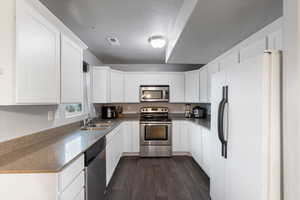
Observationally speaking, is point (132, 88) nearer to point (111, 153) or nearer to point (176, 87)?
point (176, 87)

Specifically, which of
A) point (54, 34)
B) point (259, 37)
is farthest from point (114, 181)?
point (259, 37)

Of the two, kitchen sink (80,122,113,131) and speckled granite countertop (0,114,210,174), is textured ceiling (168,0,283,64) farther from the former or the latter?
kitchen sink (80,122,113,131)

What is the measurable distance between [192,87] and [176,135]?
1.30 metres

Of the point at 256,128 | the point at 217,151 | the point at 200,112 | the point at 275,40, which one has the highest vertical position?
the point at 275,40

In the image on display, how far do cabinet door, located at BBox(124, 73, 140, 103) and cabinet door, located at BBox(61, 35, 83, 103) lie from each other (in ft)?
7.46

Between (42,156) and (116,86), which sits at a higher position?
(116,86)

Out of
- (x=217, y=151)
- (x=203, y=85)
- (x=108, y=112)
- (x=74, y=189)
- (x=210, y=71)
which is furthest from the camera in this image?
(x=108, y=112)

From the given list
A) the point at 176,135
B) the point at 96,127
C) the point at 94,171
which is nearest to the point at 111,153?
the point at 96,127

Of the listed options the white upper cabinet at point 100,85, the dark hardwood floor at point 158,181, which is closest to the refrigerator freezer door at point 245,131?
the dark hardwood floor at point 158,181

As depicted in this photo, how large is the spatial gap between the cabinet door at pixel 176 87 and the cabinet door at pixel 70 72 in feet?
9.05

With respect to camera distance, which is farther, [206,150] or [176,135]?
[176,135]

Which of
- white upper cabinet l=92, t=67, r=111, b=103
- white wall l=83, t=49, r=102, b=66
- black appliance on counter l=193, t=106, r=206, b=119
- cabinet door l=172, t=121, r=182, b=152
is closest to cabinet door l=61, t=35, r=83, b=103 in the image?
white wall l=83, t=49, r=102, b=66

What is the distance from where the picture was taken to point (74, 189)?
1421 mm

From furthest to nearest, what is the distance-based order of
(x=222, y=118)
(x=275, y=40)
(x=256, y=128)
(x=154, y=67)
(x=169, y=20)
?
(x=154, y=67) < (x=169, y=20) < (x=222, y=118) < (x=275, y=40) < (x=256, y=128)
